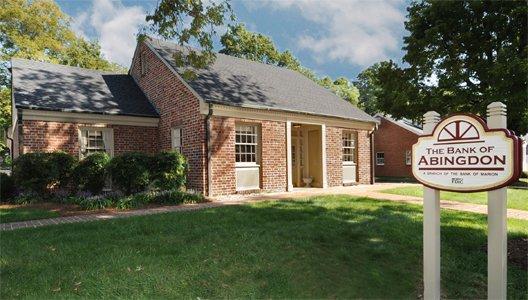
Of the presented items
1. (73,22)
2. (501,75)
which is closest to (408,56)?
(501,75)

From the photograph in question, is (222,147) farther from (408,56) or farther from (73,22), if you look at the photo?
(73,22)

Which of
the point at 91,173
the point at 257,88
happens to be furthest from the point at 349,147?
the point at 91,173

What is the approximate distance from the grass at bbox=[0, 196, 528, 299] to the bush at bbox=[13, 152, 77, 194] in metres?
4.92

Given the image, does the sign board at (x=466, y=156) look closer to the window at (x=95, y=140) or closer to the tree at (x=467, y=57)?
the window at (x=95, y=140)

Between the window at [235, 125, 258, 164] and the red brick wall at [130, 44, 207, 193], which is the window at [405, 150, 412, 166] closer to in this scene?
the window at [235, 125, 258, 164]

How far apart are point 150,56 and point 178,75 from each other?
3.22 m

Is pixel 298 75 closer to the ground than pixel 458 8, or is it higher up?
closer to the ground

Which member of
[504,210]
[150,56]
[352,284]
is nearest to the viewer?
[504,210]

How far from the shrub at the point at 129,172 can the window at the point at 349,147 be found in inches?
389

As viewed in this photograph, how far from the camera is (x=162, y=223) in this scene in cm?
768

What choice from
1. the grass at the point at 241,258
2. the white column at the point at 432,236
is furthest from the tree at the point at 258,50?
the white column at the point at 432,236

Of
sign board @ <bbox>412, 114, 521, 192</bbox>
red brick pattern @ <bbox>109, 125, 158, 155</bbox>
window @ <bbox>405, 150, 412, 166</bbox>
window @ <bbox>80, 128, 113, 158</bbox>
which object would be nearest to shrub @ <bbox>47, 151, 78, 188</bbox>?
window @ <bbox>80, 128, 113, 158</bbox>

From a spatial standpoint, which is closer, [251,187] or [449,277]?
[449,277]

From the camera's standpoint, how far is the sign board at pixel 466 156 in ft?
12.0
